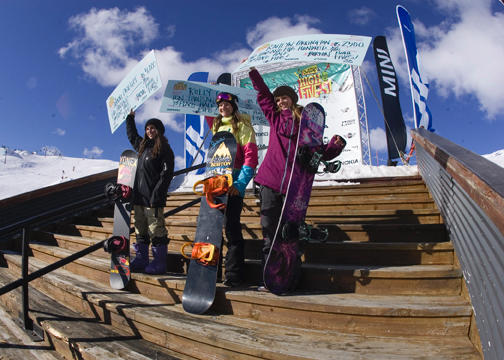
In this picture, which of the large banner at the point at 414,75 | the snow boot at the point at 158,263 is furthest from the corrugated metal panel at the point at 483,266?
the large banner at the point at 414,75

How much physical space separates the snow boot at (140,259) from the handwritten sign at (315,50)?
12.2 ft

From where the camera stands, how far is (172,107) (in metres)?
Result: 6.32

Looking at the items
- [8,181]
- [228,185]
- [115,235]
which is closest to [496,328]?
[228,185]

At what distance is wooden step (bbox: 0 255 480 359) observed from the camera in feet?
5.39

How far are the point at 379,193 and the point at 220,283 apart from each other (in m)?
2.64

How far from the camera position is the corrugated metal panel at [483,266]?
1.18 metres

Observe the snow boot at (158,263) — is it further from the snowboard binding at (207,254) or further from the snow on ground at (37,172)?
the snow on ground at (37,172)

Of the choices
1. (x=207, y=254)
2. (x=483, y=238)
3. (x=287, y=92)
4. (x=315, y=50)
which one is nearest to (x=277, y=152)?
(x=287, y=92)

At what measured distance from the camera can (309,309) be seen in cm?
200

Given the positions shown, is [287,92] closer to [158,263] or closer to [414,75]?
[158,263]

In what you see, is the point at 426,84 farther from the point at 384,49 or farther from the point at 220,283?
the point at 220,283

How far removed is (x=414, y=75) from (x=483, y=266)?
7994 mm

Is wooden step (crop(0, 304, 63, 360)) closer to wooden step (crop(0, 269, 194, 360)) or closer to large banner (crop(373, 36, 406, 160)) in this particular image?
wooden step (crop(0, 269, 194, 360))

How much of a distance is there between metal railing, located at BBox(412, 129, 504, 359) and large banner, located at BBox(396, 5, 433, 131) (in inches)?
254
